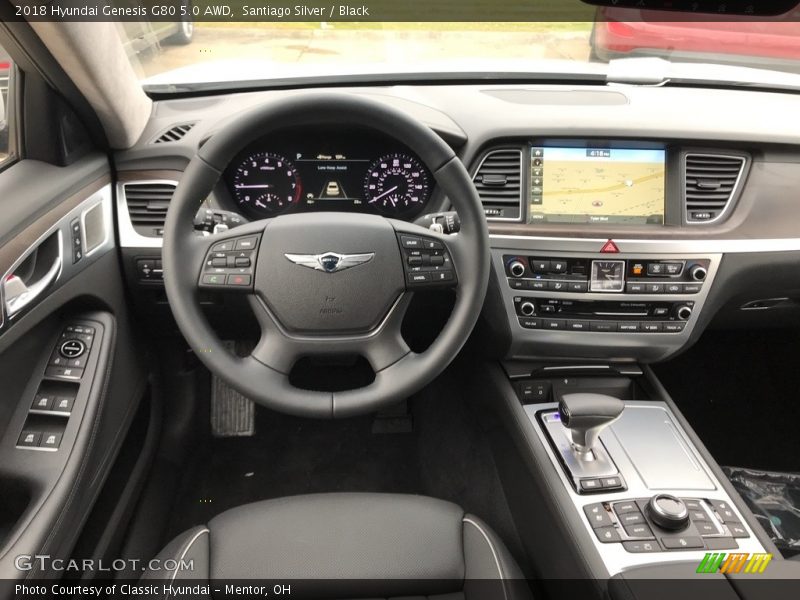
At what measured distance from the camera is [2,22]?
121cm

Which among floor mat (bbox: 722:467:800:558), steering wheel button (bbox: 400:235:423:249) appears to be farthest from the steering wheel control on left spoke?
floor mat (bbox: 722:467:800:558)

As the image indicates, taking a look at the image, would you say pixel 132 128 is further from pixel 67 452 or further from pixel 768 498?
pixel 768 498

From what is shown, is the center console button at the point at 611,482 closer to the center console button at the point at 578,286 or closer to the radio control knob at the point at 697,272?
the center console button at the point at 578,286

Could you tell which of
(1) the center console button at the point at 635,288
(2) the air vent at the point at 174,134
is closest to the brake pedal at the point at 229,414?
(2) the air vent at the point at 174,134

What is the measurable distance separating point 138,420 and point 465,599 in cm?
109

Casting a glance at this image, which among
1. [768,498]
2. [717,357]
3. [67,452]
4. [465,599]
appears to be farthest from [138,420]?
[717,357]

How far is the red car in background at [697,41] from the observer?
1.92 metres

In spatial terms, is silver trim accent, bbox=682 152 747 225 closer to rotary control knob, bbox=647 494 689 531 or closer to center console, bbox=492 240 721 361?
center console, bbox=492 240 721 361

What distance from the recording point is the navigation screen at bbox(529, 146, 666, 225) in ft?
5.59

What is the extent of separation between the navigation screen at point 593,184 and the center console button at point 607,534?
2.55 feet

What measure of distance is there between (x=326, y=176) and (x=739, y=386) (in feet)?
5.77

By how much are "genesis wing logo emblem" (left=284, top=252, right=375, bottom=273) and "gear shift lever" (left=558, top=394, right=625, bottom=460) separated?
59cm

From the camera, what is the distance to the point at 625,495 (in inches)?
57.4

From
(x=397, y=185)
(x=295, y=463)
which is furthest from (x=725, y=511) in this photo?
(x=295, y=463)
